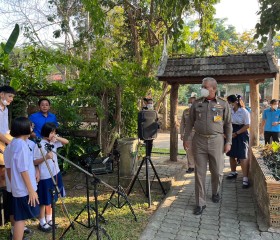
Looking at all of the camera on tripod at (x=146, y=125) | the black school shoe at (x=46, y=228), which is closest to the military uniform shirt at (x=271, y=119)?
the camera on tripod at (x=146, y=125)

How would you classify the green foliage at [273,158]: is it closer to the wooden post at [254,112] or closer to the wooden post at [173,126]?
the wooden post at [254,112]

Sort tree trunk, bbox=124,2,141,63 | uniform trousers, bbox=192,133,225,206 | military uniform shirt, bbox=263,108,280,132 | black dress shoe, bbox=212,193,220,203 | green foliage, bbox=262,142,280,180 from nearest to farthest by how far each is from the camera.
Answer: green foliage, bbox=262,142,280,180, uniform trousers, bbox=192,133,225,206, black dress shoe, bbox=212,193,220,203, military uniform shirt, bbox=263,108,280,132, tree trunk, bbox=124,2,141,63

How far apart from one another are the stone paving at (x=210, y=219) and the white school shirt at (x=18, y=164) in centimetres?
160

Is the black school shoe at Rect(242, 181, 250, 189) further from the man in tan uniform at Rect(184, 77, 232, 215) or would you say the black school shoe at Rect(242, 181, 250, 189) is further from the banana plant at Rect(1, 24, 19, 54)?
the banana plant at Rect(1, 24, 19, 54)

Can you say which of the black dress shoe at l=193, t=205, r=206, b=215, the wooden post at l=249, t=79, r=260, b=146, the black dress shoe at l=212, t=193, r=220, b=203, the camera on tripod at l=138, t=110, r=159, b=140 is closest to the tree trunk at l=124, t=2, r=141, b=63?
the wooden post at l=249, t=79, r=260, b=146

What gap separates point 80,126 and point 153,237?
152 inches

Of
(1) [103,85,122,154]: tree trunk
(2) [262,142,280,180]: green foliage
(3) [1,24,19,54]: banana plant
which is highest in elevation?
(3) [1,24,19,54]: banana plant

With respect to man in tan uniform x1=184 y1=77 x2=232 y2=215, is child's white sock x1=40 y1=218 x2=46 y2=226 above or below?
below

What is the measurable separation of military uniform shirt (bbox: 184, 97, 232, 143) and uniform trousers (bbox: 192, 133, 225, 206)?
130 mm

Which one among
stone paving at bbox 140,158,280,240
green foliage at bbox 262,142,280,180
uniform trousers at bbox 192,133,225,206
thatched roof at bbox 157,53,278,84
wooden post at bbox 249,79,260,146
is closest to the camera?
stone paving at bbox 140,158,280,240

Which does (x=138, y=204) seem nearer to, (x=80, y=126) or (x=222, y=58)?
(x=80, y=126)

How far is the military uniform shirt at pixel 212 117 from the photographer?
4238 millimetres

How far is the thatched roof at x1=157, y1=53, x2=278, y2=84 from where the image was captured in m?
5.84

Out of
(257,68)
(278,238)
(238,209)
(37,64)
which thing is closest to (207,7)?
(257,68)
